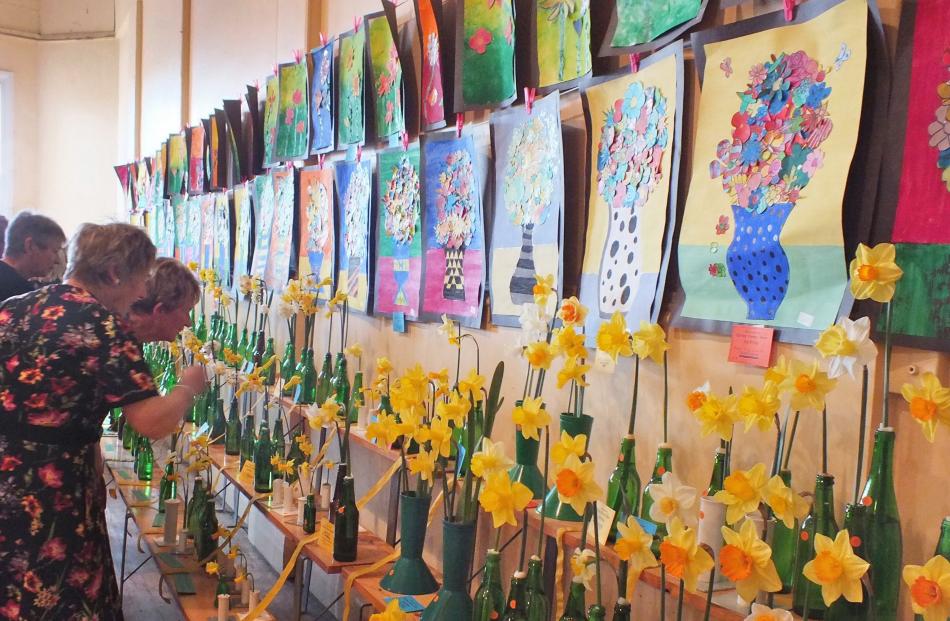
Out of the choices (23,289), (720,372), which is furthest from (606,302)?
(23,289)

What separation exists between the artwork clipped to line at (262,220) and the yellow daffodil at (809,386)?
3.29 m


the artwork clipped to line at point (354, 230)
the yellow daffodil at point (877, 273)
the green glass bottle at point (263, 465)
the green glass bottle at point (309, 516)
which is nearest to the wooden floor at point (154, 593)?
the green glass bottle at point (263, 465)

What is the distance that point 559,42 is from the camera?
202 cm

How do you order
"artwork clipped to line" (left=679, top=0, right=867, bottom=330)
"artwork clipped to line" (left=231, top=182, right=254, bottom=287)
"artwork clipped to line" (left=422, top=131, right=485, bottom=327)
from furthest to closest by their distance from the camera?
1. "artwork clipped to line" (left=231, top=182, right=254, bottom=287)
2. "artwork clipped to line" (left=422, top=131, right=485, bottom=327)
3. "artwork clipped to line" (left=679, top=0, right=867, bottom=330)

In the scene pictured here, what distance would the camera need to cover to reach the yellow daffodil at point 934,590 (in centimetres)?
85

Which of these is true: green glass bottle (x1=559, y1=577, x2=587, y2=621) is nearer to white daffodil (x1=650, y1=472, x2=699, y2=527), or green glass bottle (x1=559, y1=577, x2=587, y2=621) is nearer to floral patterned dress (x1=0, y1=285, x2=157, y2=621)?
white daffodil (x1=650, y1=472, x2=699, y2=527)

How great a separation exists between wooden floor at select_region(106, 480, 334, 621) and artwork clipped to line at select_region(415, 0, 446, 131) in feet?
6.91

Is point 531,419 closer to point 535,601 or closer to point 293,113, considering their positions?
point 535,601

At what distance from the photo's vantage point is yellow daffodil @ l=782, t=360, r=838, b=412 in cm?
112

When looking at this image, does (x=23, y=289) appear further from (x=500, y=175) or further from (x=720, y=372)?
(x=720, y=372)

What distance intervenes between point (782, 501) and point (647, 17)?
3.57 ft

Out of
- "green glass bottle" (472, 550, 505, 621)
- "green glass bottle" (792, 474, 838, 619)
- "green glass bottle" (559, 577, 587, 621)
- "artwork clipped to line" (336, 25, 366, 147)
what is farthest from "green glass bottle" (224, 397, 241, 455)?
"green glass bottle" (792, 474, 838, 619)

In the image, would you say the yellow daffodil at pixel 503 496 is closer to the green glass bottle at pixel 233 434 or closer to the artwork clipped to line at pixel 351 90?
the artwork clipped to line at pixel 351 90

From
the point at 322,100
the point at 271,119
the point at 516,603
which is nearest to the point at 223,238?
the point at 271,119
